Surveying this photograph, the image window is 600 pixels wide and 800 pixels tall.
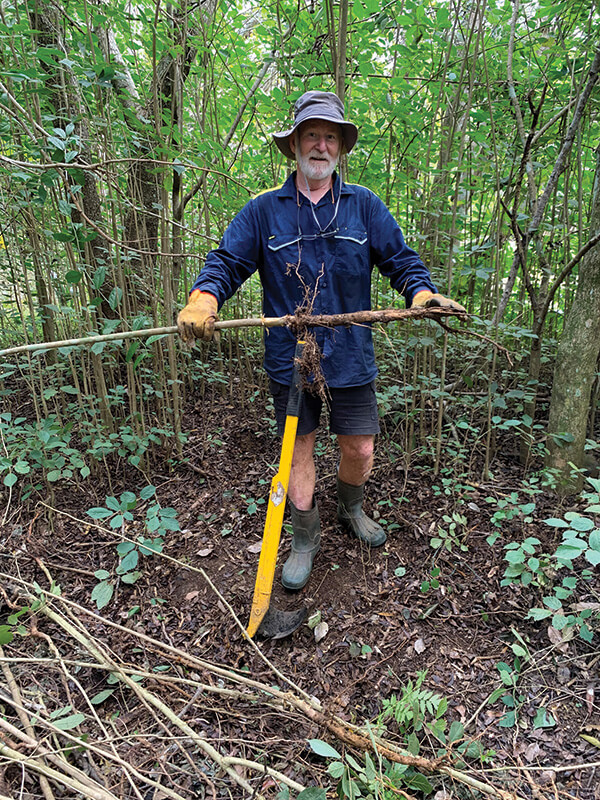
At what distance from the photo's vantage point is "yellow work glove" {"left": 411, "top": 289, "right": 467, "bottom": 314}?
5.41ft

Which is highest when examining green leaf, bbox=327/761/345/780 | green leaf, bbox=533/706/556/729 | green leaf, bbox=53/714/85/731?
green leaf, bbox=53/714/85/731

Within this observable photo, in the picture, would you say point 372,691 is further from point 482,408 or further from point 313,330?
point 482,408

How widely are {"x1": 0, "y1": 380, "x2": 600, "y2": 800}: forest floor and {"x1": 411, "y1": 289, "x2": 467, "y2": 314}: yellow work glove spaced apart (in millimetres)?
1227

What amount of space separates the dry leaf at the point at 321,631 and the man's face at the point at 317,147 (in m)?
2.04

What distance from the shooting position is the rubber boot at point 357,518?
2.30 metres

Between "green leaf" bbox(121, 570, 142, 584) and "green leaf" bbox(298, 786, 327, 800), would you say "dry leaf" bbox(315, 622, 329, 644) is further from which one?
"green leaf" bbox(121, 570, 142, 584)

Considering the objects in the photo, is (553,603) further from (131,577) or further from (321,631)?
(131,577)

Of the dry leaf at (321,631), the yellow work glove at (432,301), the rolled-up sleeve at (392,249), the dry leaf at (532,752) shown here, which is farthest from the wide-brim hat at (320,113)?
the dry leaf at (532,752)

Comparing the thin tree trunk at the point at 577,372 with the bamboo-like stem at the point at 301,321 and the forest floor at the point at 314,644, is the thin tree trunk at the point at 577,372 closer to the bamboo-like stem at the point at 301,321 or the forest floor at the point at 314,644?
the forest floor at the point at 314,644

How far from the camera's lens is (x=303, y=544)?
2201 millimetres

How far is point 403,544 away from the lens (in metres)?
2.30

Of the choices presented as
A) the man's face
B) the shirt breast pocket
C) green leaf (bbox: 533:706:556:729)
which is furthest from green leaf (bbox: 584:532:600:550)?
the man's face

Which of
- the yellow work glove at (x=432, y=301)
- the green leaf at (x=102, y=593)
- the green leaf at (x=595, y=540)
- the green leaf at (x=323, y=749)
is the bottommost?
the green leaf at (x=323, y=749)

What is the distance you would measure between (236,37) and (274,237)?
2231 mm
